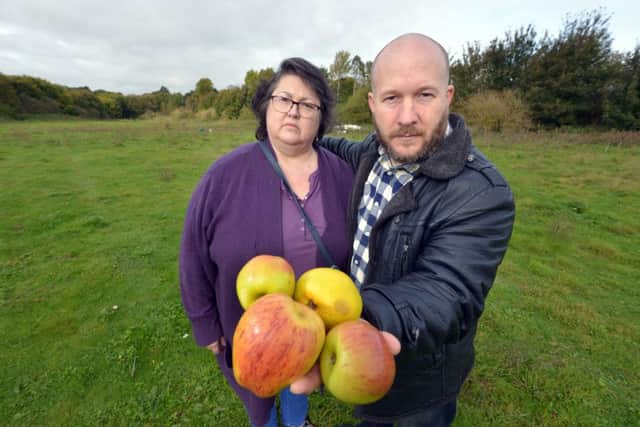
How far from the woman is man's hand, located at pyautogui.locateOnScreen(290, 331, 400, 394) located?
80cm

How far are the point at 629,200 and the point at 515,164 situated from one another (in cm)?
504

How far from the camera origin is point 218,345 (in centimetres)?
235

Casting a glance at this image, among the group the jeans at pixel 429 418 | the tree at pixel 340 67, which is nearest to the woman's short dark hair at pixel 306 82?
the jeans at pixel 429 418

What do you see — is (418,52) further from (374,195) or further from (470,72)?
(470,72)

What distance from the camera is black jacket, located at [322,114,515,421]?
54.3 inches

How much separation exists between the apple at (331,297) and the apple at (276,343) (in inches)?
2.5

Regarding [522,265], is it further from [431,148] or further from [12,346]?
[12,346]

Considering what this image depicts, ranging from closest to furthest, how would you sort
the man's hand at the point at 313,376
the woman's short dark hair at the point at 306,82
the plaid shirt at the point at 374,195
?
the man's hand at the point at 313,376
the plaid shirt at the point at 374,195
the woman's short dark hair at the point at 306,82

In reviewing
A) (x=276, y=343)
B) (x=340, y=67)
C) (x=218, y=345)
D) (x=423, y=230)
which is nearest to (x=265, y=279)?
(x=276, y=343)

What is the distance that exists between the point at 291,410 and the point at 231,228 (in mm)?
1776

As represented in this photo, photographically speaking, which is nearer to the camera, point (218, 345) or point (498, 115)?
point (218, 345)

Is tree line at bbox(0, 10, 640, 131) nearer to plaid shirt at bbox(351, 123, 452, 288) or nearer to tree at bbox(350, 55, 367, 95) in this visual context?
tree at bbox(350, 55, 367, 95)

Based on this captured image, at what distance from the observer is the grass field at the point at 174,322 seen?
3025mm

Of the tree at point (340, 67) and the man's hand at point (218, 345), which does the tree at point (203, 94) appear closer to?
the tree at point (340, 67)
